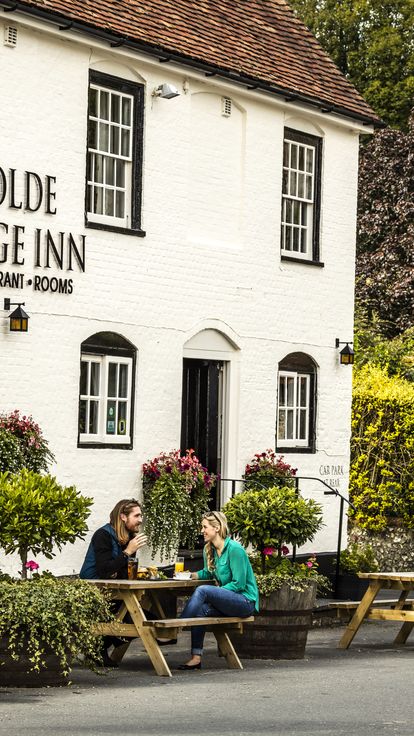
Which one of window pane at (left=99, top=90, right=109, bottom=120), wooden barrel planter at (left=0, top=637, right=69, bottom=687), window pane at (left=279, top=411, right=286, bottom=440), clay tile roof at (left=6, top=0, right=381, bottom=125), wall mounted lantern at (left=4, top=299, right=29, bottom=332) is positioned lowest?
wooden barrel planter at (left=0, top=637, right=69, bottom=687)

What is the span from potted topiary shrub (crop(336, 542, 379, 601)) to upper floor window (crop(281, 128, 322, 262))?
3.85 metres

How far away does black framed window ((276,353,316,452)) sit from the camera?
18984 mm

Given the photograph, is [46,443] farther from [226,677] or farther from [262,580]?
[226,677]

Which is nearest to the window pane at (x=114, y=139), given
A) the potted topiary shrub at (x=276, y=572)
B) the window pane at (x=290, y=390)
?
the window pane at (x=290, y=390)

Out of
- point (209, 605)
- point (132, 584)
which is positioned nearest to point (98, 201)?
point (209, 605)

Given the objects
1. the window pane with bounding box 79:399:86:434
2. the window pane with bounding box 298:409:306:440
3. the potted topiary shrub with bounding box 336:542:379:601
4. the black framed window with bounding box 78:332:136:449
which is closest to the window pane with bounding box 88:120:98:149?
the black framed window with bounding box 78:332:136:449

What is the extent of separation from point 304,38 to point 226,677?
11.4 meters

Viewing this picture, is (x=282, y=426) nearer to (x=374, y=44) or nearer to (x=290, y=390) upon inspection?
(x=290, y=390)

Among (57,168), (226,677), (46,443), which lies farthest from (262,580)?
(57,168)

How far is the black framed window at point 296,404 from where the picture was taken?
18984 millimetres

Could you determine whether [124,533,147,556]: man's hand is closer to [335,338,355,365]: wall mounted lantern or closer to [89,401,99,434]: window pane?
[89,401,99,434]: window pane

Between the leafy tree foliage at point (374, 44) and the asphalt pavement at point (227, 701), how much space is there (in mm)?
27604

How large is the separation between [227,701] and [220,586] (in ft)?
7.50

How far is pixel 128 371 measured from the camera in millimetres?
16438
